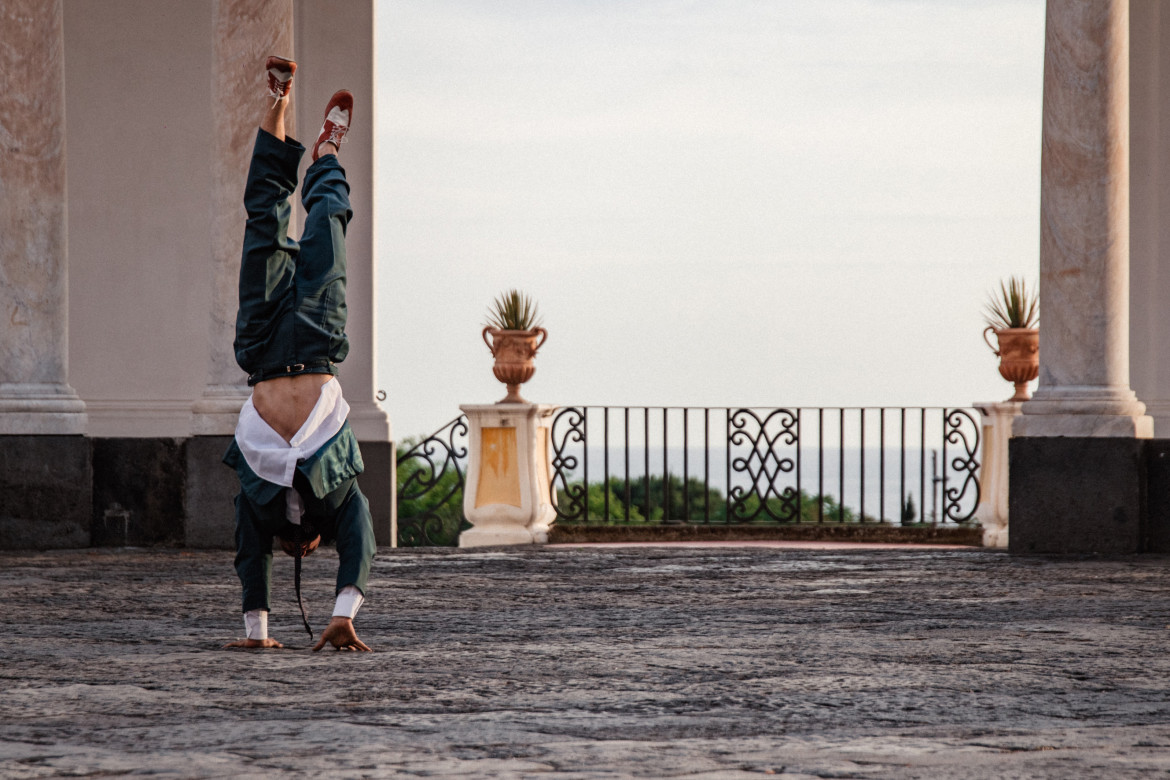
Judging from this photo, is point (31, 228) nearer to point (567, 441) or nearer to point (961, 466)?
point (567, 441)

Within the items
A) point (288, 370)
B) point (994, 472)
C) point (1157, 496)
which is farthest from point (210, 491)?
point (994, 472)

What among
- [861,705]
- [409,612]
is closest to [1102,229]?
[409,612]

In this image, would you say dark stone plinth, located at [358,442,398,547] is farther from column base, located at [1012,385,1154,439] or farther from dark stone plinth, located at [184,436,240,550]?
column base, located at [1012,385,1154,439]

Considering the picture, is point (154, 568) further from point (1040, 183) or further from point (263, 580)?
point (1040, 183)

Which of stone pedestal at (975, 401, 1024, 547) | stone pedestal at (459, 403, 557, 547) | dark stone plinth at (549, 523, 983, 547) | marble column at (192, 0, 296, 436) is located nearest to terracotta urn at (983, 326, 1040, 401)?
stone pedestal at (975, 401, 1024, 547)

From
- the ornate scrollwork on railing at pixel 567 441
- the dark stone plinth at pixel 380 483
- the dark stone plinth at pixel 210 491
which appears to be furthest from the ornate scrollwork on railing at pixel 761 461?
the dark stone plinth at pixel 210 491

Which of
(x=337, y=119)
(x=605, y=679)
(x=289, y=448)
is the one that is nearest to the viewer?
(x=605, y=679)

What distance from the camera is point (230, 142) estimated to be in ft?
33.1

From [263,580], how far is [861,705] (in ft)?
7.41

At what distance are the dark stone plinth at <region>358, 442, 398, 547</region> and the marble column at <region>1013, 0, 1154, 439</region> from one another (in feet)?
16.2

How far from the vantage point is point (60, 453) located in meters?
9.99

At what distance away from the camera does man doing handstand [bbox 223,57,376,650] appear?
5.12 m

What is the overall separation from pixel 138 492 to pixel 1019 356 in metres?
7.71

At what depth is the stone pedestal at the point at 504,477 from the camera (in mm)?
13289
